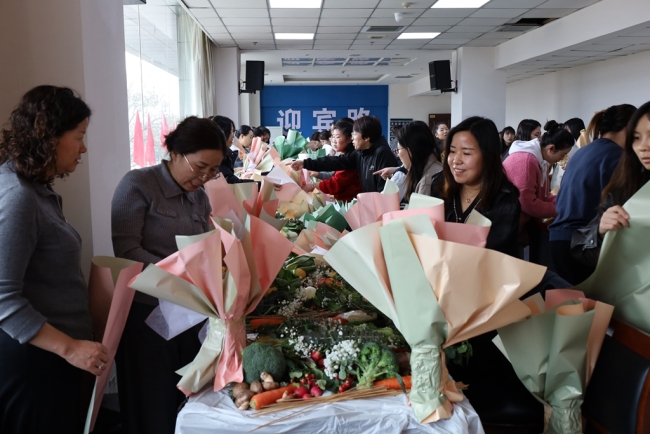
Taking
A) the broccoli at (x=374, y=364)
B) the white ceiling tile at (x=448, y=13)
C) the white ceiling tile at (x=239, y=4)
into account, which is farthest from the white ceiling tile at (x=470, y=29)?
the broccoli at (x=374, y=364)

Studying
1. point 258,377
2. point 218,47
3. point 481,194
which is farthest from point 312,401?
point 218,47

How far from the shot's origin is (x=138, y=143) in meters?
4.82

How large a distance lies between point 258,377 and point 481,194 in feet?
3.41

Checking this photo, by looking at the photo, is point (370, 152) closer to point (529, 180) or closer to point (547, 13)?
→ point (529, 180)

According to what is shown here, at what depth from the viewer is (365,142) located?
3965 millimetres

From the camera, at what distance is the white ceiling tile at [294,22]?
7.62m

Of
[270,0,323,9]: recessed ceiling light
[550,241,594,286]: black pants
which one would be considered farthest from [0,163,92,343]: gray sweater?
[270,0,323,9]: recessed ceiling light

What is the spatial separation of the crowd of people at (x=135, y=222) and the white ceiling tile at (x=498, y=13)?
4932 mm

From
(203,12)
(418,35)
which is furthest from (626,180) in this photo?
(418,35)

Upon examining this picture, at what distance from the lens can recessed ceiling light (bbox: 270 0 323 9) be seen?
671 centimetres

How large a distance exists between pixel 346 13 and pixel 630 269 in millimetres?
6460

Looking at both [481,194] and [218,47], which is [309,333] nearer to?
[481,194]

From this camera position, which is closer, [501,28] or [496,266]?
[496,266]

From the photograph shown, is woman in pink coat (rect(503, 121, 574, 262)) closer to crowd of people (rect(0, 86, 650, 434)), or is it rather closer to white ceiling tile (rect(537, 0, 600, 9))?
crowd of people (rect(0, 86, 650, 434))
